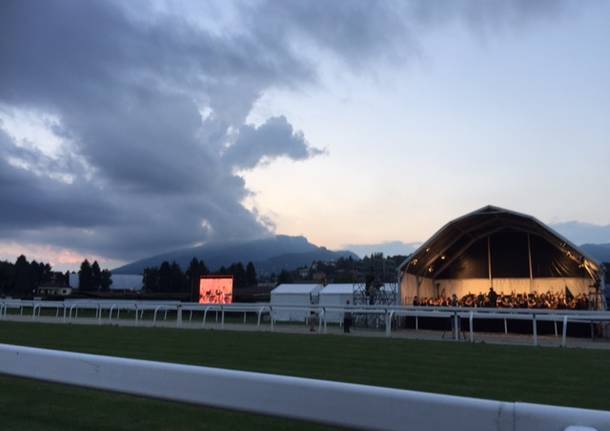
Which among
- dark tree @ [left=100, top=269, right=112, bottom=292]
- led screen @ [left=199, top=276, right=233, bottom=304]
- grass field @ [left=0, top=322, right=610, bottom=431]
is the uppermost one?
dark tree @ [left=100, top=269, right=112, bottom=292]

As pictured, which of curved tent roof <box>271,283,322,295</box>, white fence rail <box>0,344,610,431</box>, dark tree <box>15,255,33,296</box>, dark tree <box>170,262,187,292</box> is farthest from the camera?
dark tree <box>15,255,33,296</box>

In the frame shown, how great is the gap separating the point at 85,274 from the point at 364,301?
292 feet

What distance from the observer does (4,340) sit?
435 inches

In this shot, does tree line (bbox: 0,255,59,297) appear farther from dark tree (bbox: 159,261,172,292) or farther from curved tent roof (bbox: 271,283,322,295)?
curved tent roof (bbox: 271,283,322,295)

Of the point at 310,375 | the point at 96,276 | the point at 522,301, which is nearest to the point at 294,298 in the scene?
the point at 522,301

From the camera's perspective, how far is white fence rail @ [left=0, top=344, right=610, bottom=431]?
72.9 inches

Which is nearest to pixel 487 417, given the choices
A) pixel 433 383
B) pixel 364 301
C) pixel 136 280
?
pixel 433 383

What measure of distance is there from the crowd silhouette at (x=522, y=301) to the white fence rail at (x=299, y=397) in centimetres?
2396

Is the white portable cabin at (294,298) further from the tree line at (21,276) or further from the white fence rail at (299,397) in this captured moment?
the tree line at (21,276)

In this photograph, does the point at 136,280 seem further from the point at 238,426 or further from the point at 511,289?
the point at 238,426

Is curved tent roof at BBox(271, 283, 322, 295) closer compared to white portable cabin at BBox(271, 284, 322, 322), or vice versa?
white portable cabin at BBox(271, 284, 322, 322)

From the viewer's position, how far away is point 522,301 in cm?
2581

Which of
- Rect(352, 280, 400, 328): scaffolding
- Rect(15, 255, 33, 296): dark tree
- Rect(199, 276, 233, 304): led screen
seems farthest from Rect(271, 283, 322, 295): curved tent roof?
Rect(15, 255, 33, 296): dark tree

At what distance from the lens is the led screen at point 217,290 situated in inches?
1299
